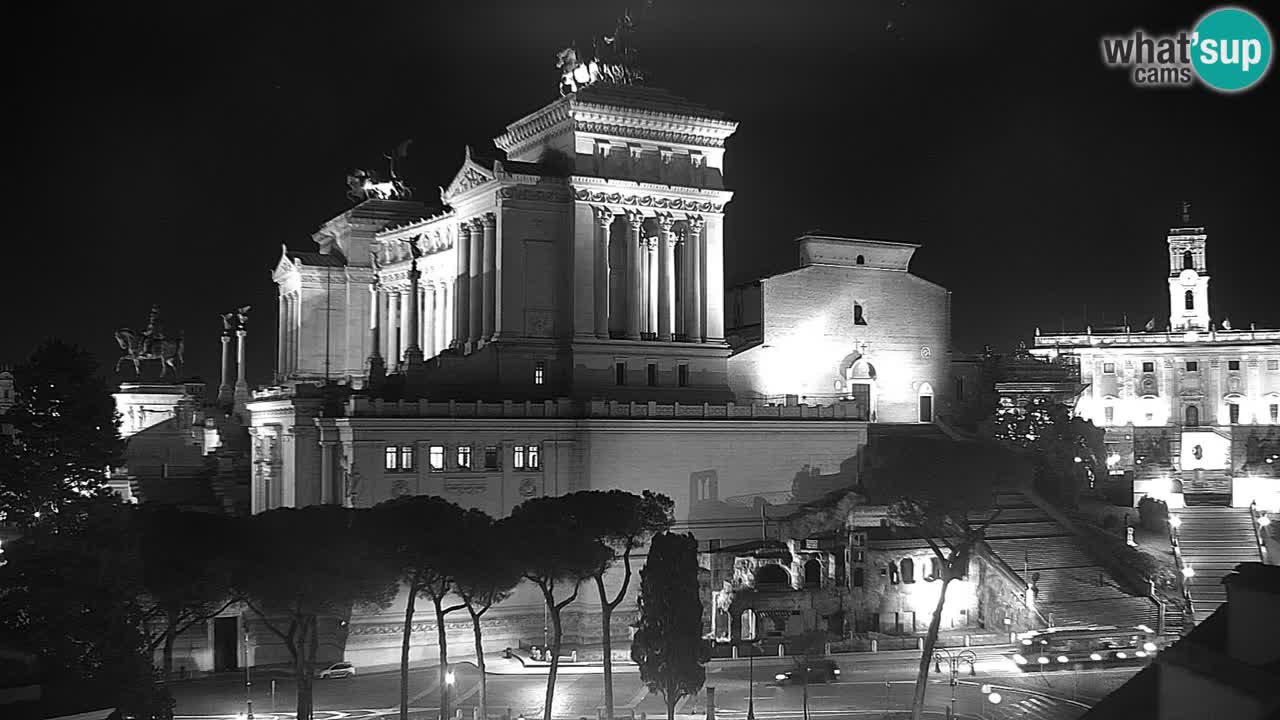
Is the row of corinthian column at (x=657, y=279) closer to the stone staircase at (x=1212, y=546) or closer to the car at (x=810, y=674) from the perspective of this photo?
the car at (x=810, y=674)

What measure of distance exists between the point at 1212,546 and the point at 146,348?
252 ft

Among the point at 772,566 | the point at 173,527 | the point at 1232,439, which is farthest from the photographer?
the point at 1232,439

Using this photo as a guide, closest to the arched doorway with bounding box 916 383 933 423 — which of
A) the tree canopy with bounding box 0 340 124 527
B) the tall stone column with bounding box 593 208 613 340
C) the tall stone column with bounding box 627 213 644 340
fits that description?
the tall stone column with bounding box 627 213 644 340

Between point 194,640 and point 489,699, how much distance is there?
54.5 ft

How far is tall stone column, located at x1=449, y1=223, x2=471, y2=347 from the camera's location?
79.8m

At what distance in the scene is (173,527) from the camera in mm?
48062

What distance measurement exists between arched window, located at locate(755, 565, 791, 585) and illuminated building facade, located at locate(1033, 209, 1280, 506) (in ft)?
194

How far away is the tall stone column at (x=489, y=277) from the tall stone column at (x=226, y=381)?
108ft

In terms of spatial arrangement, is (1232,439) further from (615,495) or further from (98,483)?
(98,483)

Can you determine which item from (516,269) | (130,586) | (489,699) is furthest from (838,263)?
(130,586)

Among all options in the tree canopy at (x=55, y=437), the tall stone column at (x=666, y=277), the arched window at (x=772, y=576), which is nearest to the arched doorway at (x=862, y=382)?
the tall stone column at (x=666, y=277)

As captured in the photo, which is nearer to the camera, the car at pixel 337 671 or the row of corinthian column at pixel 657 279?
the car at pixel 337 671

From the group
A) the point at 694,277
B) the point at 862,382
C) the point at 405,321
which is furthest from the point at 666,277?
the point at 405,321

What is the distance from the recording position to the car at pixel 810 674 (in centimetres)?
5675
